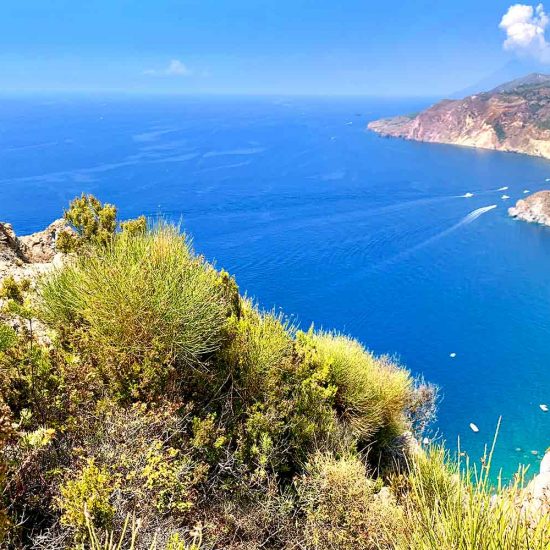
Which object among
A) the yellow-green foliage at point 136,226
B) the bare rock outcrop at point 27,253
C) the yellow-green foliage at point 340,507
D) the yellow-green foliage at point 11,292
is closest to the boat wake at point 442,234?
the bare rock outcrop at point 27,253

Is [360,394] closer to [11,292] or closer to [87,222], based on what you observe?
[11,292]

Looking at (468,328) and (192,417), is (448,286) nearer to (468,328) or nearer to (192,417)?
(468,328)

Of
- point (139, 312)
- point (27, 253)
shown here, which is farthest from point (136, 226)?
point (27, 253)

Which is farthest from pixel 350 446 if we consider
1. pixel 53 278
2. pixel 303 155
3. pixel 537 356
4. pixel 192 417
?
pixel 303 155

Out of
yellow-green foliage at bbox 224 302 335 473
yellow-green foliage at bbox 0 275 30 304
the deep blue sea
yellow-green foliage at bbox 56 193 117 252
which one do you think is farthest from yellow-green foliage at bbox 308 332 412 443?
the deep blue sea

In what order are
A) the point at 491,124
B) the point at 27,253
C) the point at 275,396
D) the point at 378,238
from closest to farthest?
the point at 275,396, the point at 27,253, the point at 378,238, the point at 491,124
